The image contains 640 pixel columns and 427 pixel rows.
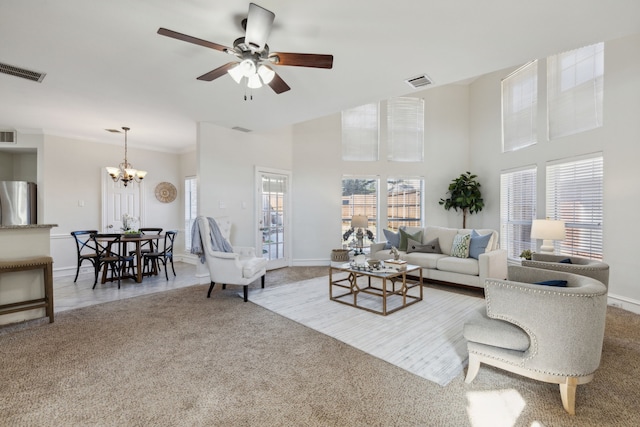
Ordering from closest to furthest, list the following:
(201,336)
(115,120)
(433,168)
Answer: (201,336) < (115,120) < (433,168)

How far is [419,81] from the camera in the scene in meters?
3.38

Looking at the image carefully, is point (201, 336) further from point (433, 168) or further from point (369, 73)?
point (433, 168)

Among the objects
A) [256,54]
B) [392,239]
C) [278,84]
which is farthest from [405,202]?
[256,54]

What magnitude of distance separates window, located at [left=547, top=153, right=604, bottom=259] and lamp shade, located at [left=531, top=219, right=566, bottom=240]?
0.60 m

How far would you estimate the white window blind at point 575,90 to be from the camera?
390cm

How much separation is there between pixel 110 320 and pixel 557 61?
7046mm

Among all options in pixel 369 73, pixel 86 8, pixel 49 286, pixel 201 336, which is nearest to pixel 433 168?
pixel 369 73

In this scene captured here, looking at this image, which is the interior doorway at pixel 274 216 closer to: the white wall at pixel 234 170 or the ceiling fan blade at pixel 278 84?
the white wall at pixel 234 170

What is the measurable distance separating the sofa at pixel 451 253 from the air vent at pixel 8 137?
6856mm

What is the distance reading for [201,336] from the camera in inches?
112

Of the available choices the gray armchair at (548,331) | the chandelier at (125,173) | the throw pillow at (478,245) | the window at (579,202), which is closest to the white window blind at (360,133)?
the throw pillow at (478,245)

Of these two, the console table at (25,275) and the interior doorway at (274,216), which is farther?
Result: the interior doorway at (274,216)

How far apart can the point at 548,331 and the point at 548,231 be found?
106 inches

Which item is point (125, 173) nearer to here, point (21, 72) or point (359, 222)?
point (21, 72)
